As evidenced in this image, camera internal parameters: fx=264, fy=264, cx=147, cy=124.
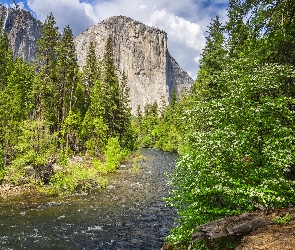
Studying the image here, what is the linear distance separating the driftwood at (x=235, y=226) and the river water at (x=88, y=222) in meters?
6.32

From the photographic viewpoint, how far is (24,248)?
42.5 feet

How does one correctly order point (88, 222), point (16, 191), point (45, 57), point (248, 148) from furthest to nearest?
1. point (45, 57)
2. point (16, 191)
3. point (88, 222)
4. point (248, 148)

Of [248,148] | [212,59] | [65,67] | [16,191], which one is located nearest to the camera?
[248,148]

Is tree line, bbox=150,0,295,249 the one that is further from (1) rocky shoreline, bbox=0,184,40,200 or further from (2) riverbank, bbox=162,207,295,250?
(1) rocky shoreline, bbox=0,184,40,200

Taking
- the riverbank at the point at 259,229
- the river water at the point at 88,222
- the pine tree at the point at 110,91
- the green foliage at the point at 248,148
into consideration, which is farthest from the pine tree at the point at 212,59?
the pine tree at the point at 110,91

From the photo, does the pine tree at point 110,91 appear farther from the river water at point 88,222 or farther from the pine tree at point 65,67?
the river water at point 88,222

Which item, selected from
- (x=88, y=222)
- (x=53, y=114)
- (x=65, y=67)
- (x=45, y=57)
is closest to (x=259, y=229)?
(x=88, y=222)

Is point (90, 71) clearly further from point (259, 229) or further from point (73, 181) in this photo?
point (259, 229)

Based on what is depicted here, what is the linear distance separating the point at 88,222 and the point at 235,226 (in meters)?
11.3

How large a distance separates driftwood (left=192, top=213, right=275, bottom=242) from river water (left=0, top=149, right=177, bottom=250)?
6325 mm

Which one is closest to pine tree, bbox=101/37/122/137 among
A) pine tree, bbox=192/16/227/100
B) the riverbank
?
pine tree, bbox=192/16/227/100

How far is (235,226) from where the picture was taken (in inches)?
332

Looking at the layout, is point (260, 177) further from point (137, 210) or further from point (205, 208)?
point (137, 210)

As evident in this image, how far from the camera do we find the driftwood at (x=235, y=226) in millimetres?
8375
